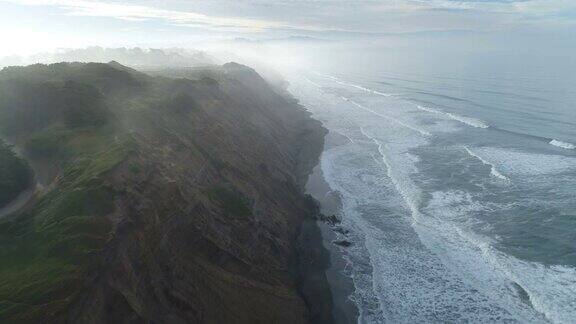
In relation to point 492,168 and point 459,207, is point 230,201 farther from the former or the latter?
point 492,168

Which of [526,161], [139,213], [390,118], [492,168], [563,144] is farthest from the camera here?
[390,118]

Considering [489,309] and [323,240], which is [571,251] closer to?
[489,309]

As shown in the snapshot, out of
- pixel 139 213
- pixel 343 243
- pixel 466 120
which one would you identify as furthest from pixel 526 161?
pixel 139 213

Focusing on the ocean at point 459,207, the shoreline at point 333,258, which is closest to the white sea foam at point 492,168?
the ocean at point 459,207

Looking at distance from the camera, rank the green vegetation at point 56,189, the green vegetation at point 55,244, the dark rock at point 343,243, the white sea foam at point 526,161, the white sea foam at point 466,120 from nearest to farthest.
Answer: the green vegetation at point 55,244 < the green vegetation at point 56,189 < the dark rock at point 343,243 < the white sea foam at point 526,161 < the white sea foam at point 466,120

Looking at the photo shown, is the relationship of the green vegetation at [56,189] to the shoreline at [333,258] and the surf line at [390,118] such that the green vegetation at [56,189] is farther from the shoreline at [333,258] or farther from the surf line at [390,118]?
the surf line at [390,118]

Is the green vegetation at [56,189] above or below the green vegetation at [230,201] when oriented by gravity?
above
